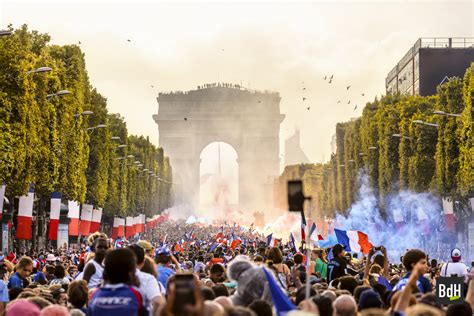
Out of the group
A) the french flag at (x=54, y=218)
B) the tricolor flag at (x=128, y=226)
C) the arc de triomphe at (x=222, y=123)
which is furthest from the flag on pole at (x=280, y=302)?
the arc de triomphe at (x=222, y=123)

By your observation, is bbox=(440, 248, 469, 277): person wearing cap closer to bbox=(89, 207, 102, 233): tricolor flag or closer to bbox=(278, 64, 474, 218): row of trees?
bbox=(278, 64, 474, 218): row of trees

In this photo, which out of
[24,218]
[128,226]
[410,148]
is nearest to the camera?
[24,218]

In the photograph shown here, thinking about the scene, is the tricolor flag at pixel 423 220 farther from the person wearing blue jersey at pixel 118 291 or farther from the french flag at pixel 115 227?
the person wearing blue jersey at pixel 118 291

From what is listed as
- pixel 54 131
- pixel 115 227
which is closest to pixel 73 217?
pixel 54 131

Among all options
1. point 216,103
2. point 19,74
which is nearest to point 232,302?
point 19,74

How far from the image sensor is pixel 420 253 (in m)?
13.6

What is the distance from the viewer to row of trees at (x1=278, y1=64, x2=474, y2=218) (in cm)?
5991

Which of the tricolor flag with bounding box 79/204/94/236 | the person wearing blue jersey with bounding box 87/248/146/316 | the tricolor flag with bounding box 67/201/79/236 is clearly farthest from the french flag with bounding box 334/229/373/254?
the tricolor flag with bounding box 79/204/94/236

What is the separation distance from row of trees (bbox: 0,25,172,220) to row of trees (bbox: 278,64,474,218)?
16786 mm

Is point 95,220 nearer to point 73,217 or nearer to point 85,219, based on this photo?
point 85,219

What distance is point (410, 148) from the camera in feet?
247

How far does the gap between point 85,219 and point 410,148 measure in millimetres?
20643

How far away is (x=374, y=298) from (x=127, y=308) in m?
2.78

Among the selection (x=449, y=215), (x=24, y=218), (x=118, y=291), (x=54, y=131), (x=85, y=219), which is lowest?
(x=118, y=291)
